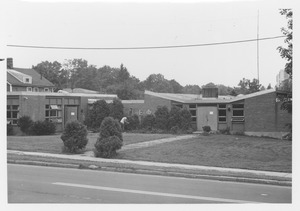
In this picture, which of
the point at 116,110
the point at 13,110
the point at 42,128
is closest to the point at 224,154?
the point at 42,128

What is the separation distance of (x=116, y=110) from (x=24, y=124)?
30.4ft

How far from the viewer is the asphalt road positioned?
10.9 metres

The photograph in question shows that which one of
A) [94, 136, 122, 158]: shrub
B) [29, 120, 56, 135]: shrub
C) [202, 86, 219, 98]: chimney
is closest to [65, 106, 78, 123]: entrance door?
[29, 120, 56, 135]: shrub

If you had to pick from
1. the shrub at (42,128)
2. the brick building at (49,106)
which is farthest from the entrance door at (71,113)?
the shrub at (42,128)

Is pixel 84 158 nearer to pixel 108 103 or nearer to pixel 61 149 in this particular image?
pixel 61 149

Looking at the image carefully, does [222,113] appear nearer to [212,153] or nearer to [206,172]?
[212,153]

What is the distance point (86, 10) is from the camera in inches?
540

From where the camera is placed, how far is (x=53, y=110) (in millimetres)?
35312

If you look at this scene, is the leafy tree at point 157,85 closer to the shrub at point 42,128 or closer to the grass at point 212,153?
the shrub at point 42,128

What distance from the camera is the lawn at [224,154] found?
672 inches

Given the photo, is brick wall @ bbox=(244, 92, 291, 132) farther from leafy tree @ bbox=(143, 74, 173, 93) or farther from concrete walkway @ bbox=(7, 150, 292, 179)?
leafy tree @ bbox=(143, 74, 173, 93)

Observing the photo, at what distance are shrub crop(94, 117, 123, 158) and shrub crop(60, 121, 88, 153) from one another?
128 centimetres

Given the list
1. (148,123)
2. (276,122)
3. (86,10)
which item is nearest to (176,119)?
(148,123)
